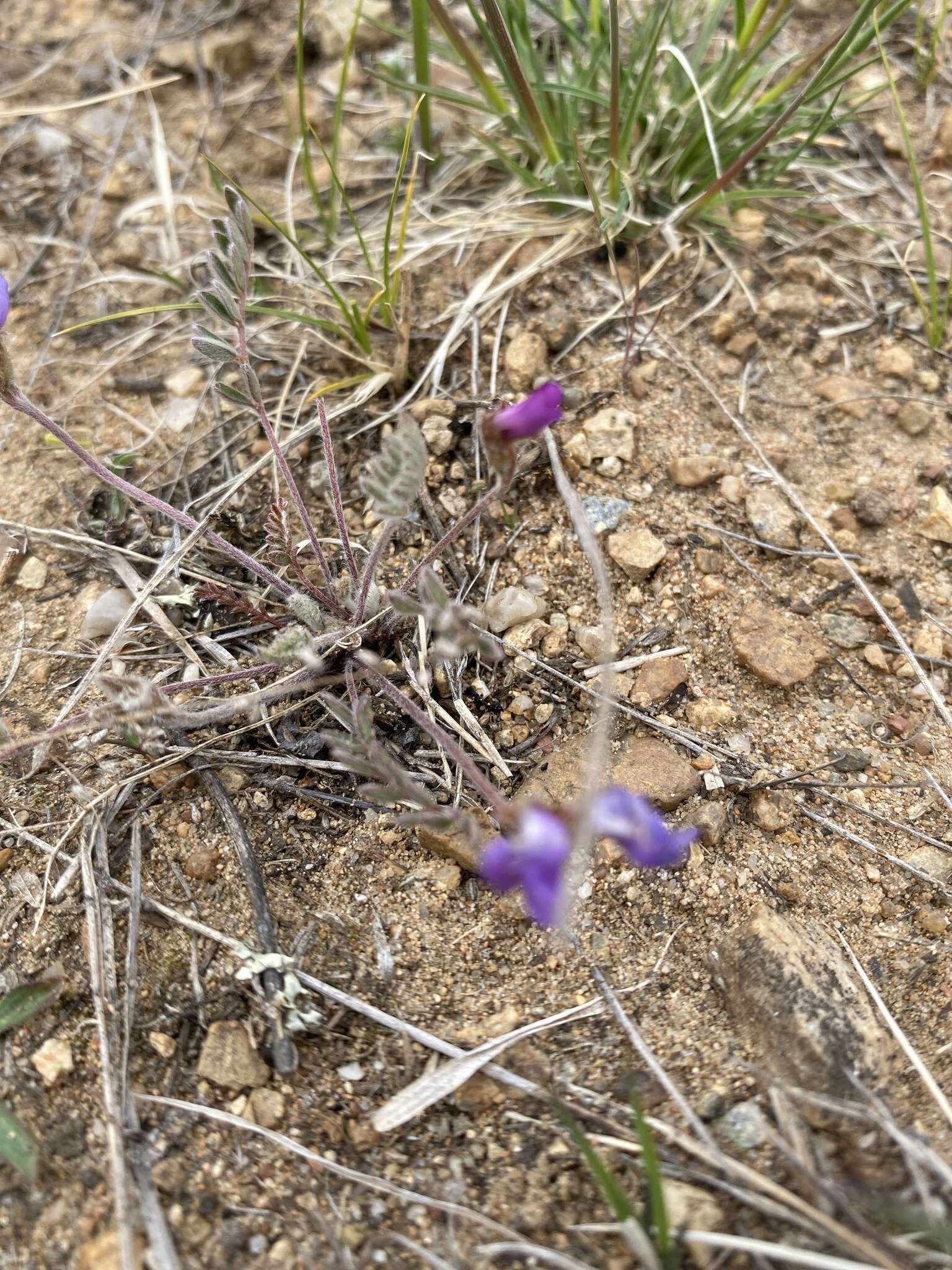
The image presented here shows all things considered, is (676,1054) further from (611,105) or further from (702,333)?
(611,105)

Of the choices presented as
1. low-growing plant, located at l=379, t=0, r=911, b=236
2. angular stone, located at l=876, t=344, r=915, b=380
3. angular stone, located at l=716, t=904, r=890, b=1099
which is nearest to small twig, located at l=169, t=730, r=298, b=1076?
angular stone, located at l=716, t=904, r=890, b=1099

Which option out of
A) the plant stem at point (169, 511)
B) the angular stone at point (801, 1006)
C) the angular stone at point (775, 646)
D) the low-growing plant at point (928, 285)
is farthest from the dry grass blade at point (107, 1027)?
the low-growing plant at point (928, 285)

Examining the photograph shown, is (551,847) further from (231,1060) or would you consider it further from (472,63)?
(472,63)

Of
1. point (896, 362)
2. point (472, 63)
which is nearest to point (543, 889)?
point (896, 362)

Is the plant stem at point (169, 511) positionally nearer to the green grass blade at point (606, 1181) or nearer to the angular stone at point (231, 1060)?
the angular stone at point (231, 1060)

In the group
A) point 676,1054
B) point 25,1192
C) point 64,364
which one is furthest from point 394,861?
point 64,364

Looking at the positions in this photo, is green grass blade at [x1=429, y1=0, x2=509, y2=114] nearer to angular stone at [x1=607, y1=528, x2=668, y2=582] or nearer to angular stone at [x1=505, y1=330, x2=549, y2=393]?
angular stone at [x1=505, y1=330, x2=549, y2=393]
